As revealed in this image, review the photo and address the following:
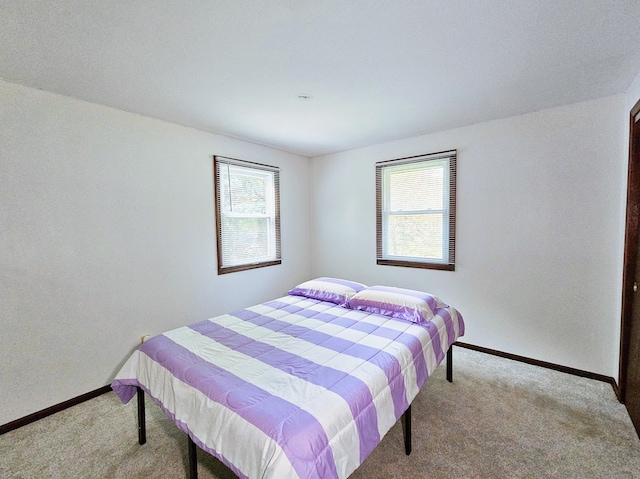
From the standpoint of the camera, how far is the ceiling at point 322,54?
1.35 meters

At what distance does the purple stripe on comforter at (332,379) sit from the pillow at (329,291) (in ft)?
3.40

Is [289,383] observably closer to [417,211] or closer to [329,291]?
[329,291]

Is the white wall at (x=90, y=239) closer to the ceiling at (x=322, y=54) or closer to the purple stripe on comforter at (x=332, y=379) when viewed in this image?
the ceiling at (x=322, y=54)

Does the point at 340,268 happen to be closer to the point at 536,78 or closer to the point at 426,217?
the point at 426,217

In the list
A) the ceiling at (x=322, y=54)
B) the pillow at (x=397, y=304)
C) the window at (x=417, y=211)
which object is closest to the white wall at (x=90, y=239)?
the ceiling at (x=322, y=54)

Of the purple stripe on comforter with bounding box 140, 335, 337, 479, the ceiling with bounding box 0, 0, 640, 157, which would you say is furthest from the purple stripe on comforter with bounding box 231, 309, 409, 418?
the ceiling with bounding box 0, 0, 640, 157

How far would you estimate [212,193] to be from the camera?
314cm

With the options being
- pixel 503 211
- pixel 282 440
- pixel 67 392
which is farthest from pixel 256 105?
pixel 67 392

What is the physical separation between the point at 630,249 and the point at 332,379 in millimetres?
2475

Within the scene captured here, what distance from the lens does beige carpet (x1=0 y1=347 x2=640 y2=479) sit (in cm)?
161

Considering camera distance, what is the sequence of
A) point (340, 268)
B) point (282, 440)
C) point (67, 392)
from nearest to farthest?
point (282, 440) → point (67, 392) → point (340, 268)

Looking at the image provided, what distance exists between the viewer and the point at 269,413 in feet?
3.88

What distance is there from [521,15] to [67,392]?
12.7ft

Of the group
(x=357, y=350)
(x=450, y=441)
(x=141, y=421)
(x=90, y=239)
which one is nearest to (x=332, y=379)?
(x=357, y=350)
